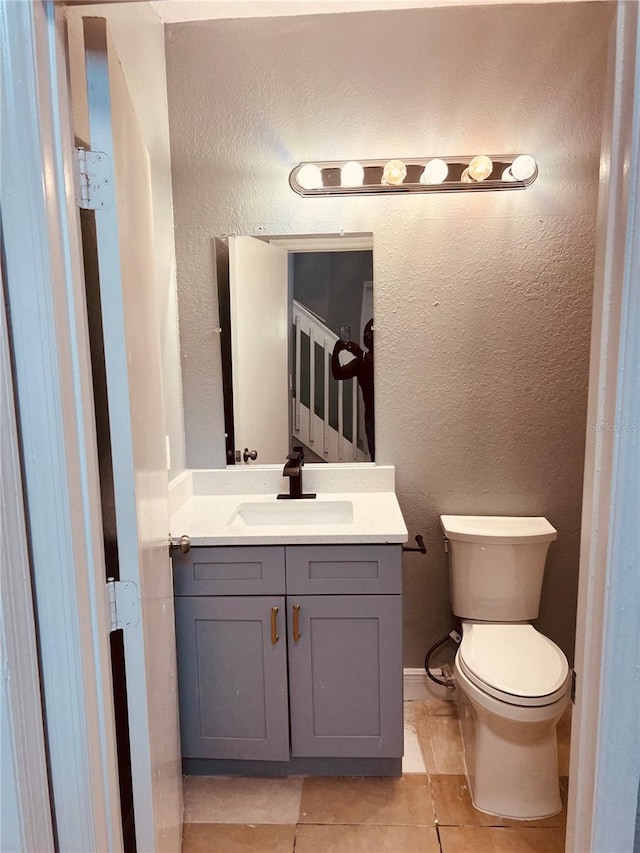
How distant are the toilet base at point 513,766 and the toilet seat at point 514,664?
5 centimetres

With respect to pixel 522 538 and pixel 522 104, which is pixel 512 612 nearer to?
pixel 522 538

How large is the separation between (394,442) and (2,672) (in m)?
1.62

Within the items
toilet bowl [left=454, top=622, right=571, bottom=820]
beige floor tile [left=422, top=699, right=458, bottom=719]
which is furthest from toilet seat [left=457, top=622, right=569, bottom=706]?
beige floor tile [left=422, top=699, right=458, bottom=719]

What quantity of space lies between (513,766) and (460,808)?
228mm

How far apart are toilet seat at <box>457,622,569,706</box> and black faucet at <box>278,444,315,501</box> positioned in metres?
0.80

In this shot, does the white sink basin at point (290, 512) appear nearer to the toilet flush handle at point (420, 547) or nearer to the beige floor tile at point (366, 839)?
the toilet flush handle at point (420, 547)

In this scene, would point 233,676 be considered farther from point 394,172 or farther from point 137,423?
point 394,172

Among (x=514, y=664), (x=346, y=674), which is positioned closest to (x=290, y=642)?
(x=346, y=674)

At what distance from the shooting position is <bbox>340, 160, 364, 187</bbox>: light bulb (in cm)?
196

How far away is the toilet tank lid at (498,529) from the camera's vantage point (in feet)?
6.40

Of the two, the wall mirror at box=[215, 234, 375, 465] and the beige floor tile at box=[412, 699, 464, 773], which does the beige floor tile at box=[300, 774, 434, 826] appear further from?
the wall mirror at box=[215, 234, 375, 465]

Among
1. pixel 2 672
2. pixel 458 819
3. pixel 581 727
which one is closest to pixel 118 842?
pixel 2 672

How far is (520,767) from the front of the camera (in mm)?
1656

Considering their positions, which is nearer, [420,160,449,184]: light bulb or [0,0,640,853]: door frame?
[0,0,640,853]: door frame
